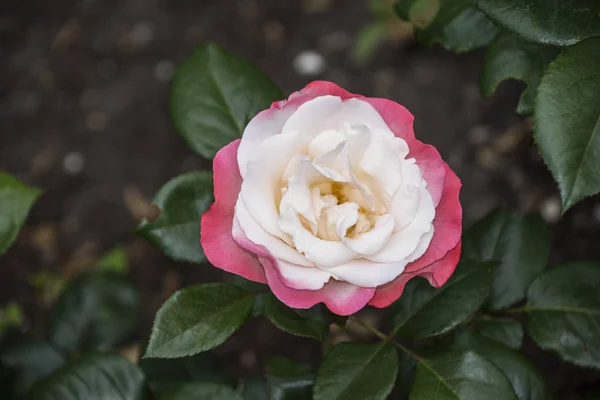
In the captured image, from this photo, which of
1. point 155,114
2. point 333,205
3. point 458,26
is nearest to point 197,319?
point 333,205

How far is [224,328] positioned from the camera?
0.73 metres

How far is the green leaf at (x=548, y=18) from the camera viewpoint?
0.71m

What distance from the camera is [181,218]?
32.9 inches

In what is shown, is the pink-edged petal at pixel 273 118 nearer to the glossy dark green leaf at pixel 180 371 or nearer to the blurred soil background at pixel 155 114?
the glossy dark green leaf at pixel 180 371

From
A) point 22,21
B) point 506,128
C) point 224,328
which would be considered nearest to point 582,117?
point 224,328

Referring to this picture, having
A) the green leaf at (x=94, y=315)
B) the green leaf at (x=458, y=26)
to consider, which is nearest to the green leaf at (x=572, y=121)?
the green leaf at (x=458, y=26)

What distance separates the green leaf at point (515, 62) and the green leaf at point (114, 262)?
1.12 meters

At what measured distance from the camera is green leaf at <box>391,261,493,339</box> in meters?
0.78

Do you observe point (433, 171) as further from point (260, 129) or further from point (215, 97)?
point (215, 97)

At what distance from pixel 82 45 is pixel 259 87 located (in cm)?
131

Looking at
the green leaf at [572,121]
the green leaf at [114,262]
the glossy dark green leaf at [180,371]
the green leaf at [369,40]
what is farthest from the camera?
the green leaf at [369,40]

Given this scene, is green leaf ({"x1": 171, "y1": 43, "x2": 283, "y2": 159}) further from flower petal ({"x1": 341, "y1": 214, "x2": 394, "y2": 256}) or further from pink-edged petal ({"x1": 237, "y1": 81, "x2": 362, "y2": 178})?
flower petal ({"x1": 341, "y1": 214, "x2": 394, "y2": 256})

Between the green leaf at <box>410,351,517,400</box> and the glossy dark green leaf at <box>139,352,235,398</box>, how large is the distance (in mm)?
374

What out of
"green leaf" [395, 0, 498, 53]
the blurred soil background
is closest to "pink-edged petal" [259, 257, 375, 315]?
"green leaf" [395, 0, 498, 53]
